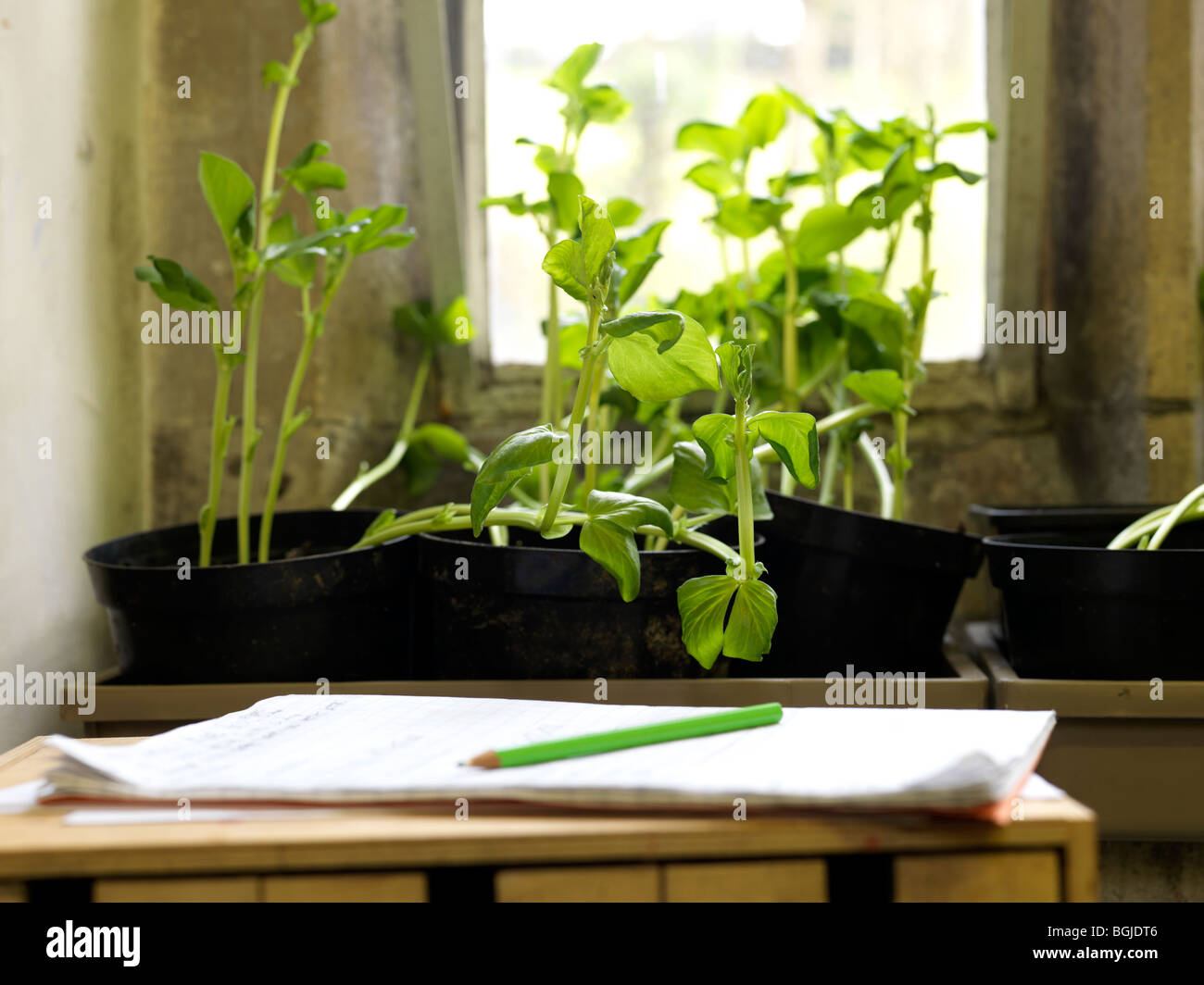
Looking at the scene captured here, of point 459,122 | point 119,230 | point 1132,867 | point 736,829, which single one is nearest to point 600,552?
point 736,829

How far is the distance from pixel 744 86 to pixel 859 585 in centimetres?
85

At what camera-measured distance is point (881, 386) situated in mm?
940

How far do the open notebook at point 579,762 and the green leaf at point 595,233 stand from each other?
326 millimetres

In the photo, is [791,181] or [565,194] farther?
[791,181]

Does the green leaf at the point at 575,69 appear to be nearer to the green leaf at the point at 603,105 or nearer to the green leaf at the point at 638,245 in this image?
the green leaf at the point at 603,105

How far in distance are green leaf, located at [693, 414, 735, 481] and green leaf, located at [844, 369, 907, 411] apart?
0.77 ft

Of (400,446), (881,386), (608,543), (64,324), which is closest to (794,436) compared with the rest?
(608,543)

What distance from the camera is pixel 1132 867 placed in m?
1.01

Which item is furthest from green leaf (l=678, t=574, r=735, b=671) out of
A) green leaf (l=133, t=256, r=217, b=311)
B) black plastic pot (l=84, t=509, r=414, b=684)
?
green leaf (l=133, t=256, r=217, b=311)

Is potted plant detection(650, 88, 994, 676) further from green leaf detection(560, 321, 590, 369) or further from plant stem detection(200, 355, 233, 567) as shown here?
plant stem detection(200, 355, 233, 567)

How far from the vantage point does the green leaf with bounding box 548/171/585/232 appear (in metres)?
1.04

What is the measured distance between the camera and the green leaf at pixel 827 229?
1.09m

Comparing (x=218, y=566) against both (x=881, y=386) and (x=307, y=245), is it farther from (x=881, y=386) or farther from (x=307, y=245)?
(x=881, y=386)

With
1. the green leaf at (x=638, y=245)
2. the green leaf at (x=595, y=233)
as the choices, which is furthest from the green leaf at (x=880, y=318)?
the green leaf at (x=595, y=233)
